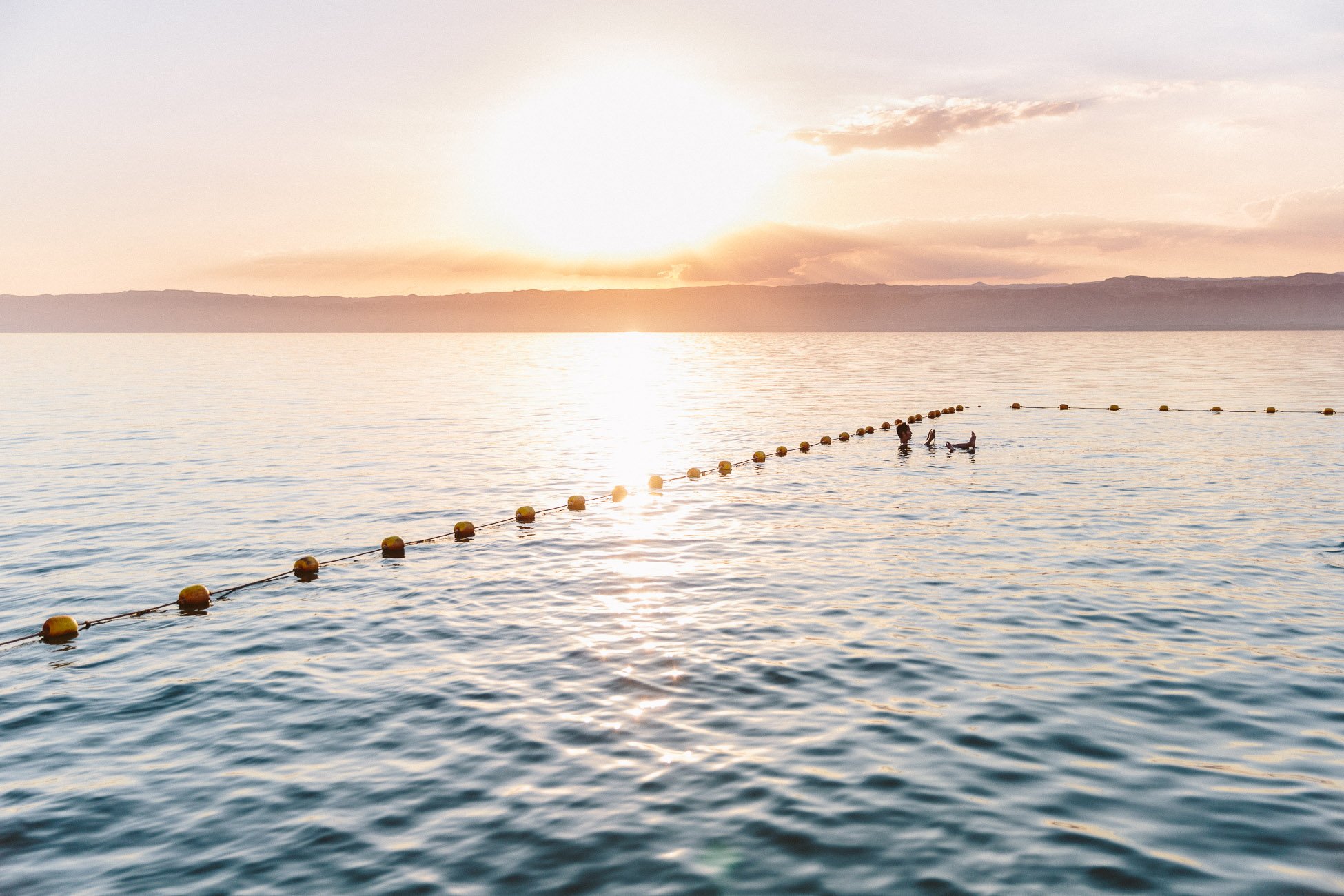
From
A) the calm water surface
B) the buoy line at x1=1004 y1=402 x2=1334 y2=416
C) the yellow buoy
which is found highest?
the buoy line at x1=1004 y1=402 x2=1334 y2=416

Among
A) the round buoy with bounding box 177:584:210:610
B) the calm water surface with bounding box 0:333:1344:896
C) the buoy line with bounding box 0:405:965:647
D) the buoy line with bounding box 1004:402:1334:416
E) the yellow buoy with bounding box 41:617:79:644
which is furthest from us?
the buoy line with bounding box 1004:402:1334:416

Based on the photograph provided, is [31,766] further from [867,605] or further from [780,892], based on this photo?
[867,605]

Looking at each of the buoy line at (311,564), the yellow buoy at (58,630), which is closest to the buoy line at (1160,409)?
the buoy line at (311,564)

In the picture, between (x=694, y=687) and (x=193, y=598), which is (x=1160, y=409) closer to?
(x=694, y=687)

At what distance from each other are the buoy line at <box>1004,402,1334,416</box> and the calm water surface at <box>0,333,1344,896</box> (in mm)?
25534

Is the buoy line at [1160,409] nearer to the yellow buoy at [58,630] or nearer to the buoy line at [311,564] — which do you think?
the buoy line at [311,564]

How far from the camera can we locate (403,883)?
909 centimetres

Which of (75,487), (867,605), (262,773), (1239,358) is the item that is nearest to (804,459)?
(867,605)

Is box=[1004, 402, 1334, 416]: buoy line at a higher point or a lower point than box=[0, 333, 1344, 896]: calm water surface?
higher

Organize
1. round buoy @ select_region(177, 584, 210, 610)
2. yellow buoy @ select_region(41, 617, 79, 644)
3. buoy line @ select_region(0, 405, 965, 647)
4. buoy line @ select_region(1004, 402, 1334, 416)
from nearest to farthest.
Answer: yellow buoy @ select_region(41, 617, 79, 644) < buoy line @ select_region(0, 405, 965, 647) < round buoy @ select_region(177, 584, 210, 610) < buoy line @ select_region(1004, 402, 1334, 416)

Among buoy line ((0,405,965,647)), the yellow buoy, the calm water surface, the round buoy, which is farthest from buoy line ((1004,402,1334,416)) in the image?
the yellow buoy

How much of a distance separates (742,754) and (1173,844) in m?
4.79

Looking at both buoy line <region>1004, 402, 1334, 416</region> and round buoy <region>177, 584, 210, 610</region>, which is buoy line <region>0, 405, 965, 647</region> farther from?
buoy line <region>1004, 402, 1334, 416</region>

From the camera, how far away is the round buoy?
19469 mm
